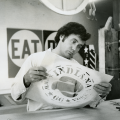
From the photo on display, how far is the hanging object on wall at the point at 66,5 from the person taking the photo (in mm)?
1289

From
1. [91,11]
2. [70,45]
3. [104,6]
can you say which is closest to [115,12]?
[104,6]

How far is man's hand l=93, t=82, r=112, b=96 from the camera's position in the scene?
1326 millimetres

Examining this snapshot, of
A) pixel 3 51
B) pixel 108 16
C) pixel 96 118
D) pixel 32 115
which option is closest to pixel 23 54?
pixel 3 51

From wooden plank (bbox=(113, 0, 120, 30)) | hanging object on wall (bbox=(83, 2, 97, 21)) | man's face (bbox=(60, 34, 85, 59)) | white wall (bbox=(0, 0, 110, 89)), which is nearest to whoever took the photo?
white wall (bbox=(0, 0, 110, 89))

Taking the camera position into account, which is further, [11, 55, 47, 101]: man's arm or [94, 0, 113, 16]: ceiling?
[94, 0, 113, 16]: ceiling

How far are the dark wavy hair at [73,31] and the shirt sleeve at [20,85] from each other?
27cm

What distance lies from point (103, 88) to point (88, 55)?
0.94ft

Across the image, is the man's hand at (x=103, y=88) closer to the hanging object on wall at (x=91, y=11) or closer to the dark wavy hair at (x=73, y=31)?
the dark wavy hair at (x=73, y=31)

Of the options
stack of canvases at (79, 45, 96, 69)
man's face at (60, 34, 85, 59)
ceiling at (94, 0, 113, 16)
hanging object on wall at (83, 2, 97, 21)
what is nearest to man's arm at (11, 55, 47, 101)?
man's face at (60, 34, 85, 59)

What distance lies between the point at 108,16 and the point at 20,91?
957 mm

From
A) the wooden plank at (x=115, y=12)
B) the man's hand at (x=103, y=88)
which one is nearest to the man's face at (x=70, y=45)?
the man's hand at (x=103, y=88)

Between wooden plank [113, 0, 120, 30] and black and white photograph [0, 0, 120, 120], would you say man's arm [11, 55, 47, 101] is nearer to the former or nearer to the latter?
black and white photograph [0, 0, 120, 120]

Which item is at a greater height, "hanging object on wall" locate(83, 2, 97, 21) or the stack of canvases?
"hanging object on wall" locate(83, 2, 97, 21)

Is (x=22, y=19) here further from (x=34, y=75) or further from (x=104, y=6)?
(x=104, y=6)
